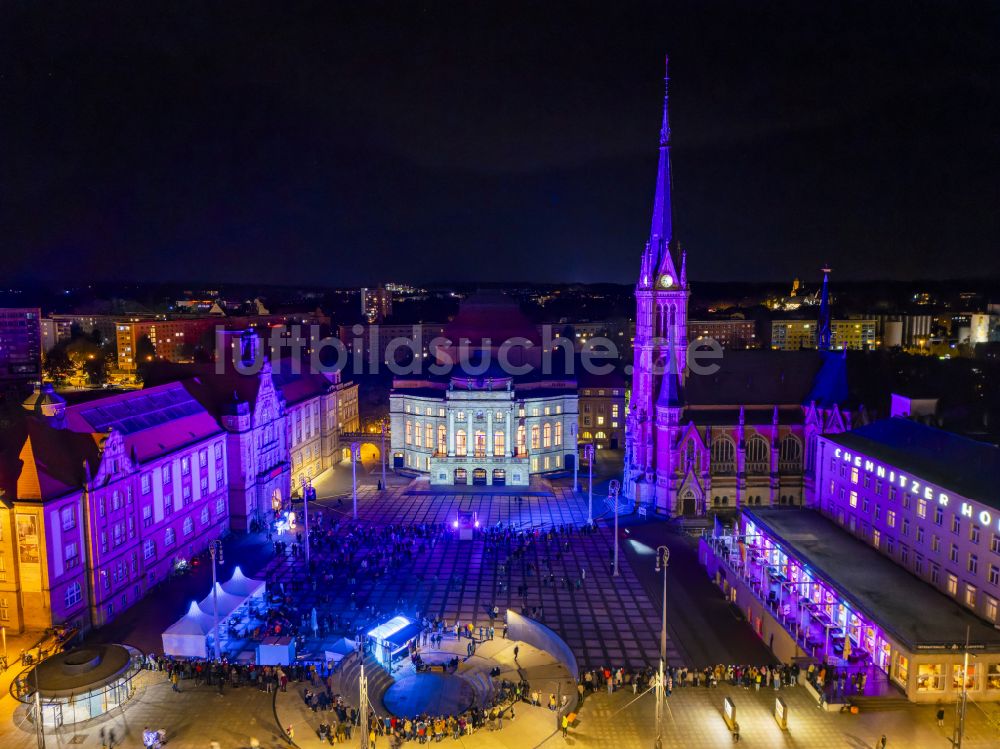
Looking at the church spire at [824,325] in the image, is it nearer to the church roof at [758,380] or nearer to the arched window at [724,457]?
the church roof at [758,380]

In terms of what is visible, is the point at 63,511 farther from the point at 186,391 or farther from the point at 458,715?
the point at 458,715

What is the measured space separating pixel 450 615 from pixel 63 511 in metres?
25.5

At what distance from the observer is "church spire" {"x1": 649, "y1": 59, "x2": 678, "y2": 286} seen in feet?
242

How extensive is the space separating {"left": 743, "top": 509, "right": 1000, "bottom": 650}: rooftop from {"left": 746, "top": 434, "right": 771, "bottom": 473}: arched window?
1315cm

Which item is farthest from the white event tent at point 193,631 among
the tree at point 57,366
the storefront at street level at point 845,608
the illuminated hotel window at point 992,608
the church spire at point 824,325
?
the tree at point 57,366

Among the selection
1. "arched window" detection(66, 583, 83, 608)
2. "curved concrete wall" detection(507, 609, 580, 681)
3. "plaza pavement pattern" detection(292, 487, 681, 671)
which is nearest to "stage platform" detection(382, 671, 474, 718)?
"curved concrete wall" detection(507, 609, 580, 681)

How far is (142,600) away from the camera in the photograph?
5153 cm

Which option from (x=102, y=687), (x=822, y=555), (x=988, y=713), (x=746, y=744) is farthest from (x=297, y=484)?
(x=988, y=713)

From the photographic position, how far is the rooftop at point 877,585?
37.9 meters

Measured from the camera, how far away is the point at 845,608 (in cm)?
4269

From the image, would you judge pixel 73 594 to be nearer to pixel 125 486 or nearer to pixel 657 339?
pixel 125 486

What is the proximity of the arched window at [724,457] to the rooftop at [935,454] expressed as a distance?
42.7ft

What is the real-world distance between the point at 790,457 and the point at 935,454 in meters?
24.2

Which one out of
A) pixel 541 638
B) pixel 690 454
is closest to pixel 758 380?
pixel 690 454
